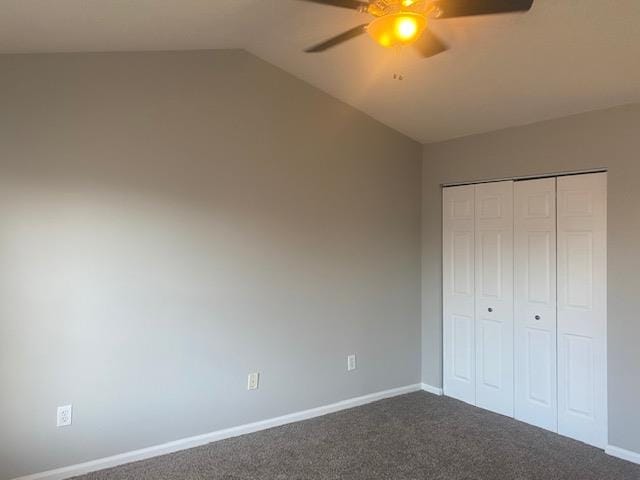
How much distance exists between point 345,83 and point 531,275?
2.08m

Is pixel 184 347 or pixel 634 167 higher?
pixel 634 167

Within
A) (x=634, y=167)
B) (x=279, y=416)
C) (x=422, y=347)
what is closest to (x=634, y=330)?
(x=634, y=167)

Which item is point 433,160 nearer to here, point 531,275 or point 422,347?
point 531,275

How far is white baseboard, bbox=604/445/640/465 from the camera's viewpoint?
299cm

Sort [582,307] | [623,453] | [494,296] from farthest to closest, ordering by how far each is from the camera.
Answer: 1. [494,296]
2. [582,307]
3. [623,453]

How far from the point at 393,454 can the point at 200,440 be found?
4.32ft

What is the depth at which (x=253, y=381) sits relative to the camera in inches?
136

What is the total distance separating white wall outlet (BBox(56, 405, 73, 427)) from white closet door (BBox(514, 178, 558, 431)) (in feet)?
10.5

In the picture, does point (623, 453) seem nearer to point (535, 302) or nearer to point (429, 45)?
point (535, 302)

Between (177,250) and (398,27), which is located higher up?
(398,27)

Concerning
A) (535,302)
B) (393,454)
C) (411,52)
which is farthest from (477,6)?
(393,454)

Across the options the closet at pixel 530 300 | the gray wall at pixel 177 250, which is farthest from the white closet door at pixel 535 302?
the gray wall at pixel 177 250

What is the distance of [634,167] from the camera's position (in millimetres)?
3027

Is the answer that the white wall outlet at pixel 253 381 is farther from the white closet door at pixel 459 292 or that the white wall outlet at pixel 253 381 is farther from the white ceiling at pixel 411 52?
the white ceiling at pixel 411 52
